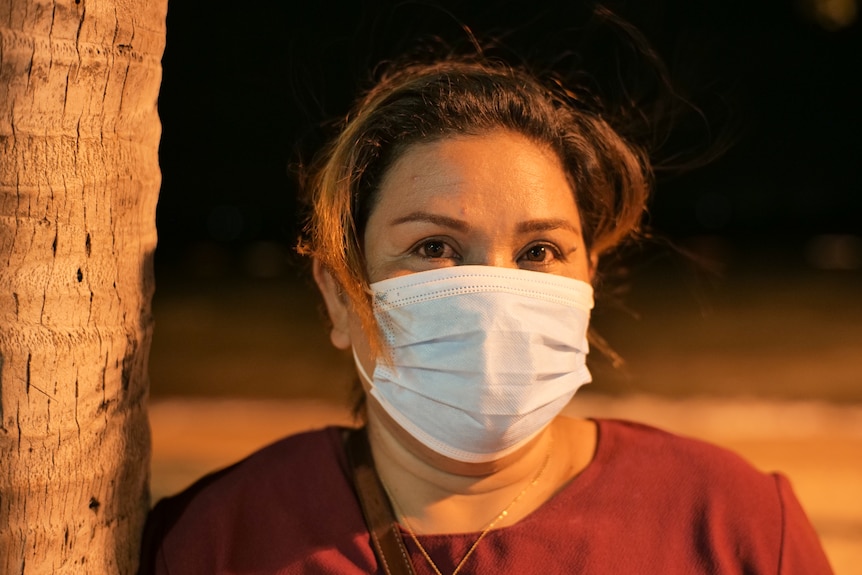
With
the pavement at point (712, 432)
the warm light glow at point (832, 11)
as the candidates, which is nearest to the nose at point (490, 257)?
Answer: the warm light glow at point (832, 11)

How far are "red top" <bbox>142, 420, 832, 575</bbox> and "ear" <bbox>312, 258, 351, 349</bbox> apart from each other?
0.77 ft

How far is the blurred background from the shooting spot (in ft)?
8.51

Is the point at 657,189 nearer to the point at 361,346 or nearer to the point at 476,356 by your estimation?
the point at 361,346

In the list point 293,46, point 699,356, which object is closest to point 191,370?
point 699,356

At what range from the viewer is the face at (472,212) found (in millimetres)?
1771

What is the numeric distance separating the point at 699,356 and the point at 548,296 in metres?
6.56

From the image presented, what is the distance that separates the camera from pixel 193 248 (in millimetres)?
15180

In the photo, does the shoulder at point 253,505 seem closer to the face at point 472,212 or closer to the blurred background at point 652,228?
the face at point 472,212

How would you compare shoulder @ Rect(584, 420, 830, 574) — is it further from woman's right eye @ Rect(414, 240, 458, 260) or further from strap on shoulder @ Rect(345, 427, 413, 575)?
woman's right eye @ Rect(414, 240, 458, 260)

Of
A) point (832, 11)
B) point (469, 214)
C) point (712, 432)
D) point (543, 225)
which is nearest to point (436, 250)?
point (469, 214)

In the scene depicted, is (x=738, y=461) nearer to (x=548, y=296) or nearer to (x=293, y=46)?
(x=548, y=296)

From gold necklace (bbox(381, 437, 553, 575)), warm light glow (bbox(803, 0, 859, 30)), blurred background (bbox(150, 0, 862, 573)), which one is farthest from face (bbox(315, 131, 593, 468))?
warm light glow (bbox(803, 0, 859, 30))

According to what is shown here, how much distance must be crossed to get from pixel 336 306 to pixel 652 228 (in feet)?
4.54

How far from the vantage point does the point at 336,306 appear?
6.50ft
